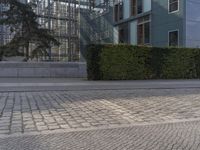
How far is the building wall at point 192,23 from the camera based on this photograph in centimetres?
3089

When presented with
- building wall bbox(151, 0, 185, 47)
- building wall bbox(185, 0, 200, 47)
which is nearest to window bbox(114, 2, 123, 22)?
building wall bbox(151, 0, 185, 47)

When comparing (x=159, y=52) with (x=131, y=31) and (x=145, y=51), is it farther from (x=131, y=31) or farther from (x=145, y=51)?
(x=131, y=31)

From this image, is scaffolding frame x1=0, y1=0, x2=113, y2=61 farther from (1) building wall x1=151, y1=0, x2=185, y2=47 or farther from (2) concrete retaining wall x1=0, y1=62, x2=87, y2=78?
(2) concrete retaining wall x1=0, y1=62, x2=87, y2=78

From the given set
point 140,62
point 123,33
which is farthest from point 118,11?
point 140,62

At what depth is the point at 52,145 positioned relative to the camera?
5957 millimetres

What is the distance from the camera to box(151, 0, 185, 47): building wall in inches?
1229

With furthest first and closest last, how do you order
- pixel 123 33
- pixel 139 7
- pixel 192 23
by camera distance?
1. pixel 123 33
2. pixel 139 7
3. pixel 192 23

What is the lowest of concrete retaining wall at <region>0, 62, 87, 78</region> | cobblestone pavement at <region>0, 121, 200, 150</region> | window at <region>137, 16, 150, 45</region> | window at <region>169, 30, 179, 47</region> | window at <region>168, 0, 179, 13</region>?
cobblestone pavement at <region>0, 121, 200, 150</region>

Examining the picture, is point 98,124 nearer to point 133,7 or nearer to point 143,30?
point 143,30

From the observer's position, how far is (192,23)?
3106cm

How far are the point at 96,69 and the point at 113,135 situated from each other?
14.3m

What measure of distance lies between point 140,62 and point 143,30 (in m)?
15.6

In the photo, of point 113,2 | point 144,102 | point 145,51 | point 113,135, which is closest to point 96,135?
point 113,135

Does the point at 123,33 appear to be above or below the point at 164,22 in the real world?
below
